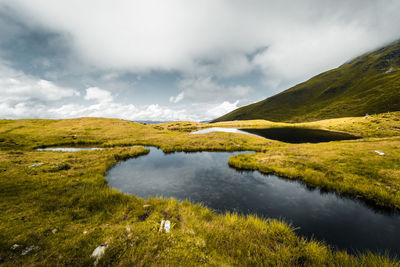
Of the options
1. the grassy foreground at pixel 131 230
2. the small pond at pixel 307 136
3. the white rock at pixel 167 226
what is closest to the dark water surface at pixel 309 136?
the small pond at pixel 307 136

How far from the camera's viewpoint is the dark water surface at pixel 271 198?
A: 8.51m

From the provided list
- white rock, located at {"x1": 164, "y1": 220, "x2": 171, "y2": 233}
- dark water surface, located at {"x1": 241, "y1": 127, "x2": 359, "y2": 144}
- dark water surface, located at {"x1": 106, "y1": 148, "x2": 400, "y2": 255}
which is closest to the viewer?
white rock, located at {"x1": 164, "y1": 220, "x2": 171, "y2": 233}

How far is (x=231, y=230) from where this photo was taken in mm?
7656

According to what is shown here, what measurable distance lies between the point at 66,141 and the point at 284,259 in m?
48.1

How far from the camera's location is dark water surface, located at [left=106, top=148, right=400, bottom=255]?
8.51 meters

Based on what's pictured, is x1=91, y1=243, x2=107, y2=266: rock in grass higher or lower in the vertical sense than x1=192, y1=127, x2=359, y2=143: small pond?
higher

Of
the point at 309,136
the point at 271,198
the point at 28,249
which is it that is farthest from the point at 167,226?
the point at 309,136

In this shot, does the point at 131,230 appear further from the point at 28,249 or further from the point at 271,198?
→ the point at 271,198

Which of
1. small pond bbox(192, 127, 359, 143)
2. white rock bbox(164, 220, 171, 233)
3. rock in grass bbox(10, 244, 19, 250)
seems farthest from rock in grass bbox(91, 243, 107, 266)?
small pond bbox(192, 127, 359, 143)

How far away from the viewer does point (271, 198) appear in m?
12.3

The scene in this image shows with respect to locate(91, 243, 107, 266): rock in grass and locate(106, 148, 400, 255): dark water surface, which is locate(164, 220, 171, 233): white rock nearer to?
locate(91, 243, 107, 266): rock in grass

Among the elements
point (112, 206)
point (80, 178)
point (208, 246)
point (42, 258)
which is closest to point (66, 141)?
point (80, 178)

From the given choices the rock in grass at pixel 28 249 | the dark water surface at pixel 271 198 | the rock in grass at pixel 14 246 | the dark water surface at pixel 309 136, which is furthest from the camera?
the dark water surface at pixel 309 136

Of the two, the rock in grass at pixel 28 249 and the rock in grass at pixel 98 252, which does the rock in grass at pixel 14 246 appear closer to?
the rock in grass at pixel 28 249
